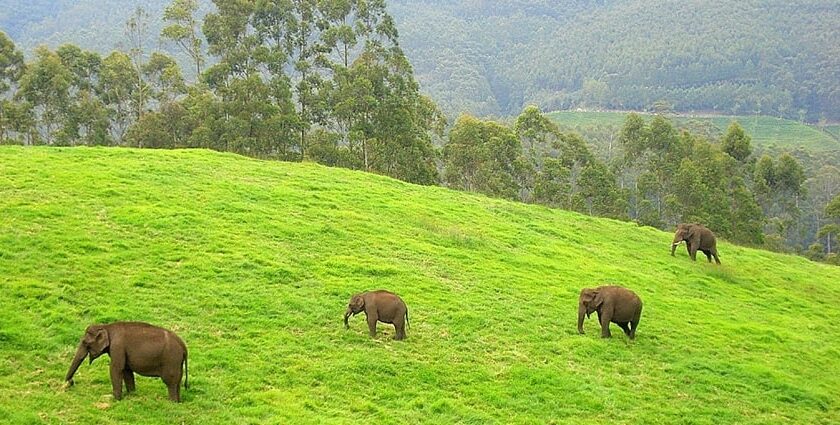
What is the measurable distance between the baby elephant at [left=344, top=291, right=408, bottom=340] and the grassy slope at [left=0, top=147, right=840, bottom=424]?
486 mm

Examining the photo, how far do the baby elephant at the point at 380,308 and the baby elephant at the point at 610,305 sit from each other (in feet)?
17.2

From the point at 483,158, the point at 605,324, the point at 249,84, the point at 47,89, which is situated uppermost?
the point at 249,84

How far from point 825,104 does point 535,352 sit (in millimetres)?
206779

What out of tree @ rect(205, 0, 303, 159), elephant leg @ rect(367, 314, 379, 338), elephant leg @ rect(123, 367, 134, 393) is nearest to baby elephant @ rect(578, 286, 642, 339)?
elephant leg @ rect(367, 314, 379, 338)

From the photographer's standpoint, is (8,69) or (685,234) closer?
(685,234)

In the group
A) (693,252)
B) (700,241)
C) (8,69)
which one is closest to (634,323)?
(693,252)

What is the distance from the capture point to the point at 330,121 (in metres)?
58.3

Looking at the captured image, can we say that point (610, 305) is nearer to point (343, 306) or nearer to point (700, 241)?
point (343, 306)

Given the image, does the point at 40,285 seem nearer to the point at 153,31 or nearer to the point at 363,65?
the point at 363,65

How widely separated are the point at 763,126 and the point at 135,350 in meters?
188

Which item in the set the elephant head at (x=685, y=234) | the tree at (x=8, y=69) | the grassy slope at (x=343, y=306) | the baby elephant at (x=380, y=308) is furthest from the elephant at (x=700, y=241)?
the tree at (x=8, y=69)

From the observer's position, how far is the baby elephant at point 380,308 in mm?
16391

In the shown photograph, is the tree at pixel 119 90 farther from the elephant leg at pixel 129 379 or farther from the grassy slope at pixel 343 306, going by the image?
the elephant leg at pixel 129 379

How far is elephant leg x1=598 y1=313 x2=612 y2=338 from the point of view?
18.8 metres
